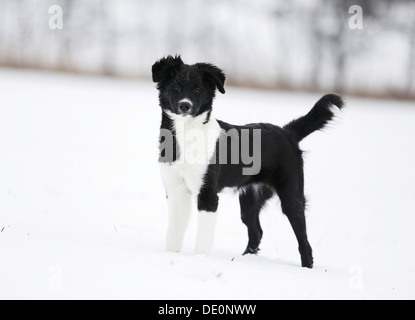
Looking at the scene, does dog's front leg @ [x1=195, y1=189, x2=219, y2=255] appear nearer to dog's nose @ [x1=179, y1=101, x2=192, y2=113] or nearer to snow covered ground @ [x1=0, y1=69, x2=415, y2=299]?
snow covered ground @ [x1=0, y1=69, x2=415, y2=299]

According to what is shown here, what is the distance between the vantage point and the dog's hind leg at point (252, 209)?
5.92 metres

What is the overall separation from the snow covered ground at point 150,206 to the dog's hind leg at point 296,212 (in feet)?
0.59

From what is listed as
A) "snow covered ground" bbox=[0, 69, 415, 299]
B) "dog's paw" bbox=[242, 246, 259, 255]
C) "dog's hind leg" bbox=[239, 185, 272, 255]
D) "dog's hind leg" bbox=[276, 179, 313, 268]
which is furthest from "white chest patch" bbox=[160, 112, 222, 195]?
"dog's paw" bbox=[242, 246, 259, 255]

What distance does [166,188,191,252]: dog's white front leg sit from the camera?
503 centimetres

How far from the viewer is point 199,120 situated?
16.3 ft

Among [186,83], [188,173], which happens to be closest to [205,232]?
[188,173]

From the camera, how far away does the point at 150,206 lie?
30.0 ft

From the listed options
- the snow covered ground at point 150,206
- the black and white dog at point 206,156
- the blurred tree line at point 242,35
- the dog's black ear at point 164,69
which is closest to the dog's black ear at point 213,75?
the black and white dog at point 206,156

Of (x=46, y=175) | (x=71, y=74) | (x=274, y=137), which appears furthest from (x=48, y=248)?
(x=71, y=74)

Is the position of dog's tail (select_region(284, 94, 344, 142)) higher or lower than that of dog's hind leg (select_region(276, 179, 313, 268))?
higher

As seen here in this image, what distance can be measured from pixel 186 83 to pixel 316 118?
1555 mm

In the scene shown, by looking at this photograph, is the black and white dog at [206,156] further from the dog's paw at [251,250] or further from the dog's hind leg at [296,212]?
the dog's paw at [251,250]

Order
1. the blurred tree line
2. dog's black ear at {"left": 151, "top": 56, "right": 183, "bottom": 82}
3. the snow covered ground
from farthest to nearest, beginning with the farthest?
the blurred tree line, dog's black ear at {"left": 151, "top": 56, "right": 183, "bottom": 82}, the snow covered ground

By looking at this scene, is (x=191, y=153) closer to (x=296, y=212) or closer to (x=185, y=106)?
(x=185, y=106)
